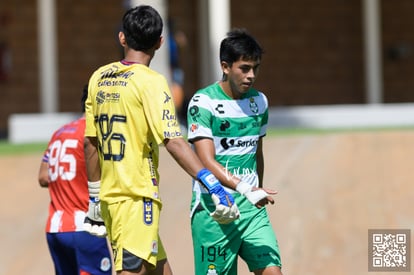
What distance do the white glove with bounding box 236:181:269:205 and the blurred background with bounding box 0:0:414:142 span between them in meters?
10.6

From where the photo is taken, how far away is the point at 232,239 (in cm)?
647

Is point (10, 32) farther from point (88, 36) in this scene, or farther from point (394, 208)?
point (394, 208)

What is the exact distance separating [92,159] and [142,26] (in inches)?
36.1

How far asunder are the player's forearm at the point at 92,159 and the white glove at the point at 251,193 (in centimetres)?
88

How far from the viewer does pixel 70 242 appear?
7344mm

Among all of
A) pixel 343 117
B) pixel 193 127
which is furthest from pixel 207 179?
pixel 343 117

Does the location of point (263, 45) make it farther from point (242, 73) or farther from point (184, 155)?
point (184, 155)

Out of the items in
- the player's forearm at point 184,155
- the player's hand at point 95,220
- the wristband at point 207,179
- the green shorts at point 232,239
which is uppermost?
the player's forearm at point 184,155

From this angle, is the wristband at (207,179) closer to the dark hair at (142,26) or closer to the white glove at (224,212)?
the white glove at (224,212)

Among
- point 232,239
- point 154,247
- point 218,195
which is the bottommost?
point 232,239

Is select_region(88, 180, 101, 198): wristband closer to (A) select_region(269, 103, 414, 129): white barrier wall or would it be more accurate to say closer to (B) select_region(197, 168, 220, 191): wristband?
(B) select_region(197, 168, 220, 191): wristband

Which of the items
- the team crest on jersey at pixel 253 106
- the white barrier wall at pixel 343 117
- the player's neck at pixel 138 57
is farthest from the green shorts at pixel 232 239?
the white barrier wall at pixel 343 117

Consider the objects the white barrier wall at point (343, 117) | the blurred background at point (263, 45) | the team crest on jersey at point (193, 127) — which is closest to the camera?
the team crest on jersey at point (193, 127)

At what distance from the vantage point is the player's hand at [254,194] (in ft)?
19.6
